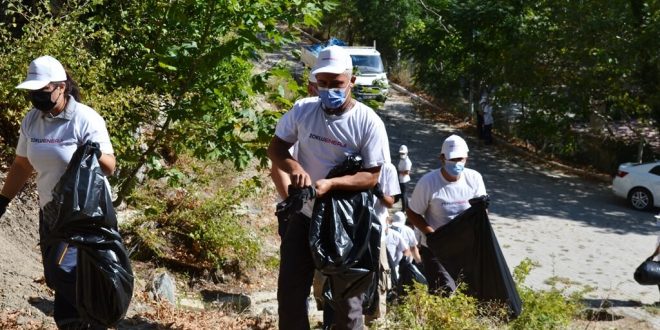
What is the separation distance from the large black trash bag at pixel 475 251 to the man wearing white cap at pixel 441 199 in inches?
3.9

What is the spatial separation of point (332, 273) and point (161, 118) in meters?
4.40

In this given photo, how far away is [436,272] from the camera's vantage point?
7.28m

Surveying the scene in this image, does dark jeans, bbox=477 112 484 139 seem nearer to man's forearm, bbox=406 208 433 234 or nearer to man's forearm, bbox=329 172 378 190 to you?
man's forearm, bbox=406 208 433 234

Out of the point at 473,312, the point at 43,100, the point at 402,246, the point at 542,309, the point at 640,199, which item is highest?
the point at 43,100

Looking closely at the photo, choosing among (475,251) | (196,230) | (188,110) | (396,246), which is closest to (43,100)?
(188,110)

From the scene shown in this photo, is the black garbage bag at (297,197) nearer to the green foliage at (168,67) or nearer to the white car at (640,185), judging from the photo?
the green foliage at (168,67)

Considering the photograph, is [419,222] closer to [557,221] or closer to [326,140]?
[326,140]

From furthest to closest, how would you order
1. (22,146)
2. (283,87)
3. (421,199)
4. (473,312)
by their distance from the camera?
(283,87) → (421,199) → (473,312) → (22,146)

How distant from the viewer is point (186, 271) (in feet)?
30.6

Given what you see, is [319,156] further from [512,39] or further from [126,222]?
[512,39]

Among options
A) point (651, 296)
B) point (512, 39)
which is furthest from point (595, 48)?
point (651, 296)

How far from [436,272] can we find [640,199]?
15681mm

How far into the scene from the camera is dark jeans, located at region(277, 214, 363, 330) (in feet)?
16.1

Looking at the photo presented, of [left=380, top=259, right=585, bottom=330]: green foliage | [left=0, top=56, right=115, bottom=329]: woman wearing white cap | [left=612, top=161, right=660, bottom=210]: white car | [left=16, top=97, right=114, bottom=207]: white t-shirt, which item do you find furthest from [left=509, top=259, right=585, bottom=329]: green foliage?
[left=612, top=161, right=660, bottom=210]: white car
